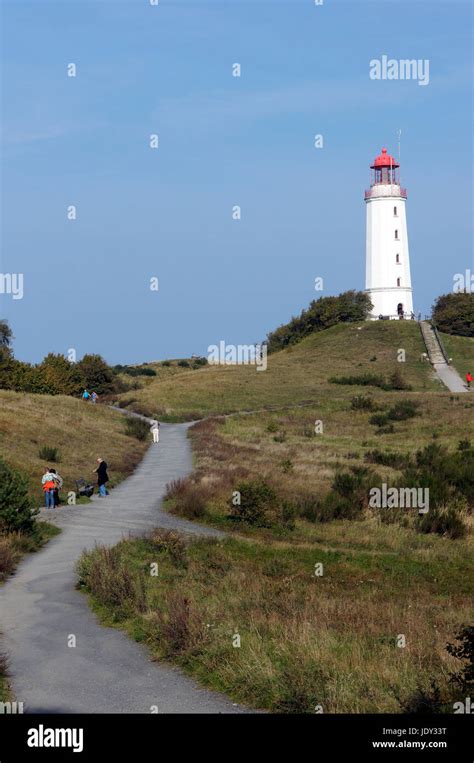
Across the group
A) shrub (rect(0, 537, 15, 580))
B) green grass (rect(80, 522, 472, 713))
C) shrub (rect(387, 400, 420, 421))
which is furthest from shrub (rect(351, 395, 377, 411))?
shrub (rect(0, 537, 15, 580))

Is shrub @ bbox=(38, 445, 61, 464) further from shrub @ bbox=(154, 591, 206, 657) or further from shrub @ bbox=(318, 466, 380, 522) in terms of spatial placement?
shrub @ bbox=(154, 591, 206, 657)

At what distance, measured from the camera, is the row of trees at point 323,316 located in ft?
316

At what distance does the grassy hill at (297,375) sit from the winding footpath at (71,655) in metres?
39.9

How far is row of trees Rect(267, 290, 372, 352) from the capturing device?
316 ft

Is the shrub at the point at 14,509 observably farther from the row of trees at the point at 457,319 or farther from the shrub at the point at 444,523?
the row of trees at the point at 457,319

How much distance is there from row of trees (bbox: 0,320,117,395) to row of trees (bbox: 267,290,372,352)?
29.5 m

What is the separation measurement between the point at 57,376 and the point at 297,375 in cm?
2056

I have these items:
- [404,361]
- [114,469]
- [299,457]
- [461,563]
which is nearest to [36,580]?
[461,563]

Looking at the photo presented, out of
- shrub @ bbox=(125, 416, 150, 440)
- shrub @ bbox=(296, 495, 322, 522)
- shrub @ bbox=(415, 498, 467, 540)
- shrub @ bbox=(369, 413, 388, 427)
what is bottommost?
shrub @ bbox=(415, 498, 467, 540)
